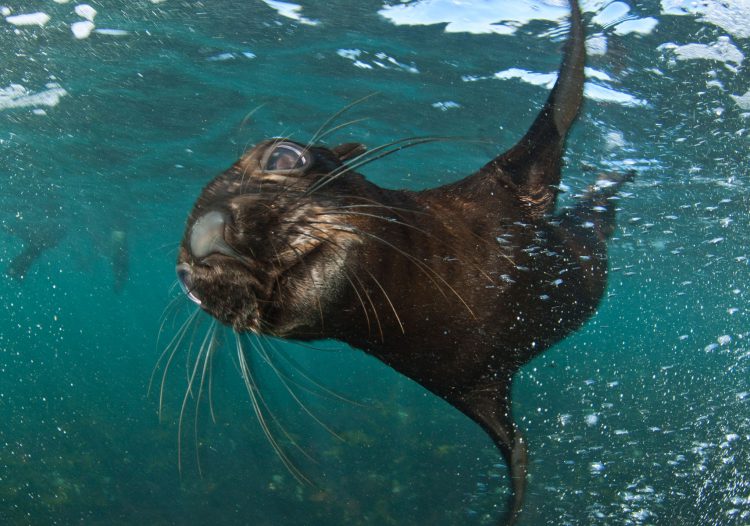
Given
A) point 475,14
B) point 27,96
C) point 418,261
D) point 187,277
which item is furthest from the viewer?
point 27,96

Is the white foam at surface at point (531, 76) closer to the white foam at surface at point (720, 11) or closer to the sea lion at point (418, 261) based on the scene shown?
the white foam at surface at point (720, 11)

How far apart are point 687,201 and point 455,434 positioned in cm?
785

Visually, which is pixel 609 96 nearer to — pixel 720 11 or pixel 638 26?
pixel 638 26

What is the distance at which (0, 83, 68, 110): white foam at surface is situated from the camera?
13.6 meters

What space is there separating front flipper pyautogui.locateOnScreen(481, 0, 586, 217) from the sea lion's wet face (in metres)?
1.95

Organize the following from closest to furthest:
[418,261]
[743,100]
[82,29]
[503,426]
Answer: [418,261]
[503,426]
[743,100]
[82,29]

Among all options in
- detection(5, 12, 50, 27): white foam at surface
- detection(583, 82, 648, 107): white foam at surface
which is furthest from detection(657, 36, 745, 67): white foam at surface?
detection(5, 12, 50, 27): white foam at surface

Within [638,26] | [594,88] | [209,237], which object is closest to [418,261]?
[209,237]

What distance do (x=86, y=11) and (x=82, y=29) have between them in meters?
0.87

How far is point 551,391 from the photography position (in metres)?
19.2

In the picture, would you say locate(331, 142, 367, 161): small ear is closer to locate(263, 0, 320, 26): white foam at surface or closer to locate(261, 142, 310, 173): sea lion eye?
locate(261, 142, 310, 173): sea lion eye

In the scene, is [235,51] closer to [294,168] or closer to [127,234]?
[294,168]

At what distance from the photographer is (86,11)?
9820 mm

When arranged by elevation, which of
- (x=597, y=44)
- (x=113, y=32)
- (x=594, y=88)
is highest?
(x=597, y=44)
